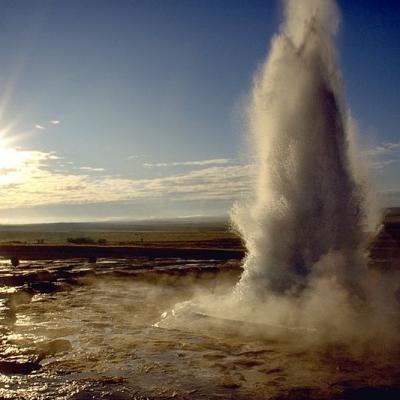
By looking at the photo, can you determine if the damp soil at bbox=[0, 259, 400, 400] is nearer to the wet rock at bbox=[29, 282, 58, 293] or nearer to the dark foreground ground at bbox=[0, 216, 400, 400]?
the dark foreground ground at bbox=[0, 216, 400, 400]

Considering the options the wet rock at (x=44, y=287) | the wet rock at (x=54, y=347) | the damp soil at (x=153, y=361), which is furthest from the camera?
the wet rock at (x=44, y=287)

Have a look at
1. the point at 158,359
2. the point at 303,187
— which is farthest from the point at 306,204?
the point at 158,359

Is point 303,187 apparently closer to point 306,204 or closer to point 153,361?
point 306,204

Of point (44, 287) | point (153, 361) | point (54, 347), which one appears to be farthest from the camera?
point (44, 287)

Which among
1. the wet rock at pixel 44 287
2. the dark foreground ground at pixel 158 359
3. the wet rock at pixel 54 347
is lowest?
the dark foreground ground at pixel 158 359

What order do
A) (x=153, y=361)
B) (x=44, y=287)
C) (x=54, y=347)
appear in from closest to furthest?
(x=153, y=361), (x=54, y=347), (x=44, y=287)

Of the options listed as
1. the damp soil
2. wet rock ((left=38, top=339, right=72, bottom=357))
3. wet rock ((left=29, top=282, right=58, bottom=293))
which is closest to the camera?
the damp soil

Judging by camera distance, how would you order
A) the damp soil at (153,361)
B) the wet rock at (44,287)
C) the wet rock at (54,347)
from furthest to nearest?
the wet rock at (44,287) → the wet rock at (54,347) → the damp soil at (153,361)

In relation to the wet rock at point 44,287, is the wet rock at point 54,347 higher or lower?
lower

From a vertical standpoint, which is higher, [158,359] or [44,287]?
[44,287]

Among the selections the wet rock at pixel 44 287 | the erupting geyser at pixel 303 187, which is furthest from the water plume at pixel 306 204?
the wet rock at pixel 44 287

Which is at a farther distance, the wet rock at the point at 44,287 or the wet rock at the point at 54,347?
the wet rock at the point at 44,287

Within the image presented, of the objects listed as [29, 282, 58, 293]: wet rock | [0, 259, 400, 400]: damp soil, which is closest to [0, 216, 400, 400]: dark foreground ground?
[0, 259, 400, 400]: damp soil

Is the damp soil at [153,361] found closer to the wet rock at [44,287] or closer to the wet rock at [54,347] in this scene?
the wet rock at [54,347]
